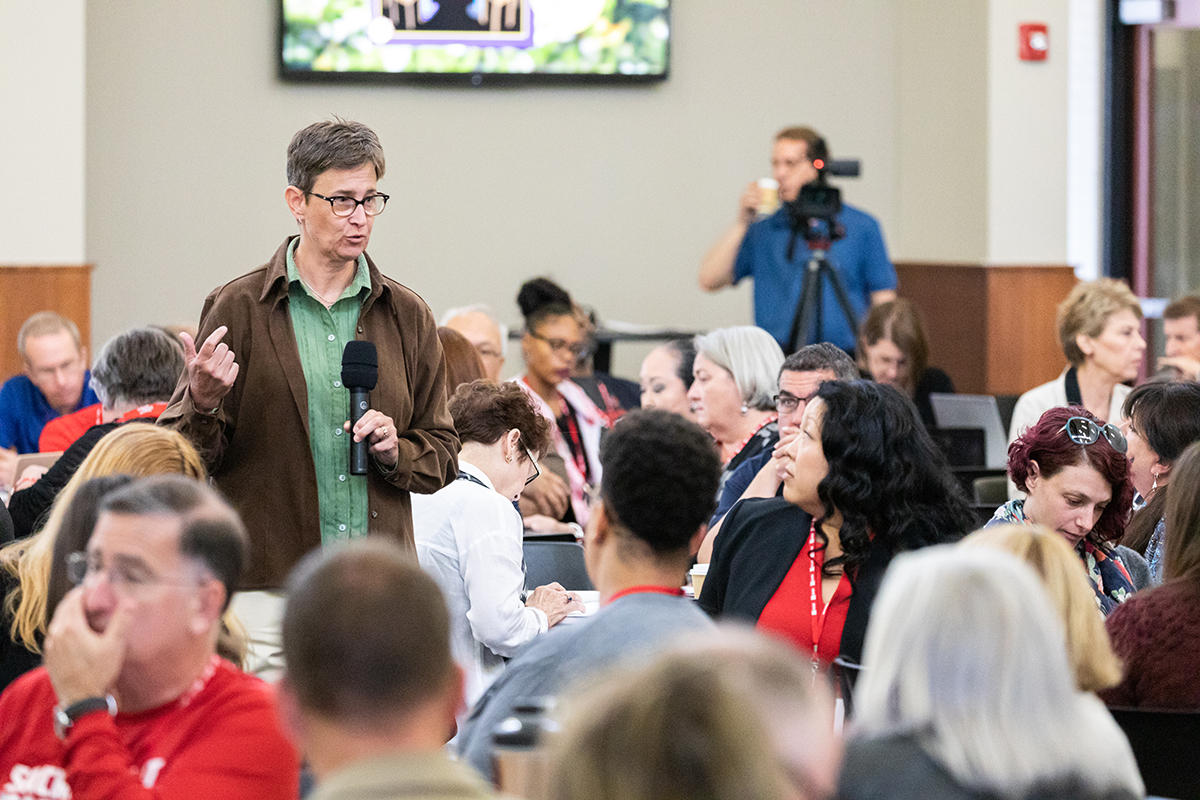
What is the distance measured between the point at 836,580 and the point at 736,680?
1735 mm

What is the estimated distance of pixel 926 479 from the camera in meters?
2.80

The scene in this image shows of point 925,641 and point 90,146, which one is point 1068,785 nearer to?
point 925,641

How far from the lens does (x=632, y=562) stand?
192cm

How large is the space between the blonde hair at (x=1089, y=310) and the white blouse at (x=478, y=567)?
2753 millimetres

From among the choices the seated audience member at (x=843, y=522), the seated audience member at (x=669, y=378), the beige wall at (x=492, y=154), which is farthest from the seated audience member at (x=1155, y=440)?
the beige wall at (x=492, y=154)

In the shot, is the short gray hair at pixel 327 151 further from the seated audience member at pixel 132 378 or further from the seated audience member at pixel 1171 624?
the seated audience member at pixel 1171 624

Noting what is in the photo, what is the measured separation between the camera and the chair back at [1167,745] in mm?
2133

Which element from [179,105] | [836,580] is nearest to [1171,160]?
[179,105]

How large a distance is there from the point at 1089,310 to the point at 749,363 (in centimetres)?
149

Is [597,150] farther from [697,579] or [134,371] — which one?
[697,579]

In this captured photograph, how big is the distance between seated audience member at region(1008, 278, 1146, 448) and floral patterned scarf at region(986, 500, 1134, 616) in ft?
6.56

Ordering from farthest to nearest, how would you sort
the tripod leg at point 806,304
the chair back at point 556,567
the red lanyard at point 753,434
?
the tripod leg at point 806,304
the red lanyard at point 753,434
the chair back at point 556,567

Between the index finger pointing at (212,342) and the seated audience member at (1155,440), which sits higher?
the index finger pointing at (212,342)

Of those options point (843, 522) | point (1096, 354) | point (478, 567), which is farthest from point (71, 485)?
point (1096, 354)
